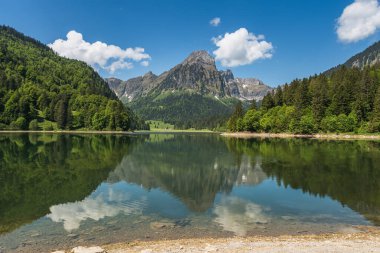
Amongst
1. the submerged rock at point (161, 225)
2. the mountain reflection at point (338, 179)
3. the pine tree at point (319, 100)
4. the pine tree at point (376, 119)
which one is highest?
the pine tree at point (319, 100)

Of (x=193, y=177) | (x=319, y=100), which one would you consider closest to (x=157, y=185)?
(x=193, y=177)

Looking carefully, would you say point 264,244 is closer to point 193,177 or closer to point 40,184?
point 193,177

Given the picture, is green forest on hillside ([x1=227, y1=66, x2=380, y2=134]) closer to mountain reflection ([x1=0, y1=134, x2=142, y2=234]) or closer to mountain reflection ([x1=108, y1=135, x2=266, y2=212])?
mountain reflection ([x1=108, y1=135, x2=266, y2=212])

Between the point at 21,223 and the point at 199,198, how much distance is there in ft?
53.9

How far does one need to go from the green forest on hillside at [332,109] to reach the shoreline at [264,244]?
449 feet

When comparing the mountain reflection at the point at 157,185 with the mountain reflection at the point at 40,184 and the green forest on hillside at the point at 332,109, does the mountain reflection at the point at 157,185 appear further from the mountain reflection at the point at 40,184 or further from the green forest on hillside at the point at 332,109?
the green forest on hillside at the point at 332,109

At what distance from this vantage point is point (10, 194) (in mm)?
32094

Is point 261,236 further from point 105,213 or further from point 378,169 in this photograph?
point 378,169

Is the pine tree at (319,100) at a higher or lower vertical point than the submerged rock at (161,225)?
higher

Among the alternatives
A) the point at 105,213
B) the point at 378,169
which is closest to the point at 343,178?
the point at 378,169

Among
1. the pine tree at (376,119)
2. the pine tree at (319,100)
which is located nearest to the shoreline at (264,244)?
the pine tree at (376,119)

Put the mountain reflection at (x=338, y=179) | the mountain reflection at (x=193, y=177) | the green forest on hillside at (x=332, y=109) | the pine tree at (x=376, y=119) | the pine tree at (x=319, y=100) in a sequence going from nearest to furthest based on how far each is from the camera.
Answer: the mountain reflection at (x=338, y=179) < the mountain reflection at (x=193, y=177) < the pine tree at (x=376, y=119) < the green forest on hillside at (x=332, y=109) < the pine tree at (x=319, y=100)

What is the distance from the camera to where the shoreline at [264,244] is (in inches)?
663

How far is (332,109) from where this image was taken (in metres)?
162
